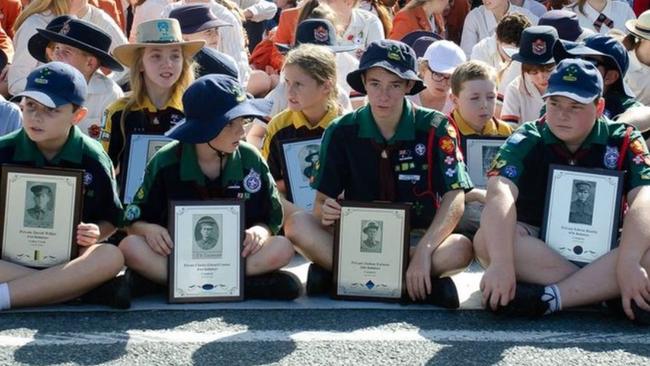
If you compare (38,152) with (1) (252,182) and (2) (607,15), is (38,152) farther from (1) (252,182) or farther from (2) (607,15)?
(2) (607,15)

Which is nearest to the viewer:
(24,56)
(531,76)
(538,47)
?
(538,47)

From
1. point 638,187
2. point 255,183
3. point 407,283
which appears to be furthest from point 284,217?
point 638,187

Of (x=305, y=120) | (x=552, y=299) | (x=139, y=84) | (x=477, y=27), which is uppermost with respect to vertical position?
(x=477, y=27)

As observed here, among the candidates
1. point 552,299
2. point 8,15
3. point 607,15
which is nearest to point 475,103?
point 552,299

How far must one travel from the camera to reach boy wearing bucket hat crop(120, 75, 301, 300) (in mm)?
5703

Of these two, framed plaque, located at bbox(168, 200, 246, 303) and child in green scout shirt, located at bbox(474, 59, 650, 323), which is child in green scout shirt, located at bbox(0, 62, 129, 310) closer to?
framed plaque, located at bbox(168, 200, 246, 303)

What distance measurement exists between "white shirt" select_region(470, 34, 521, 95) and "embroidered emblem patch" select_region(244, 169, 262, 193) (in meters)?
2.95

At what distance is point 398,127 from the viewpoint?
6.02m

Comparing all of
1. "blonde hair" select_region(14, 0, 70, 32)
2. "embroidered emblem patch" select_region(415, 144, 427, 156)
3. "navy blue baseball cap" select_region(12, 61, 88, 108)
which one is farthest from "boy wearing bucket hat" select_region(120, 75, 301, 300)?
"blonde hair" select_region(14, 0, 70, 32)

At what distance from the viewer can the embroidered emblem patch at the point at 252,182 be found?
232 inches

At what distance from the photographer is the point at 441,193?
241 inches

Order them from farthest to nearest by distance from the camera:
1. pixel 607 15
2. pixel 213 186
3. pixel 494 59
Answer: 1. pixel 607 15
2. pixel 494 59
3. pixel 213 186

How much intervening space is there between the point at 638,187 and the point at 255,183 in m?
1.76

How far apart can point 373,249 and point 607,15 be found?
→ 16.6 feet
